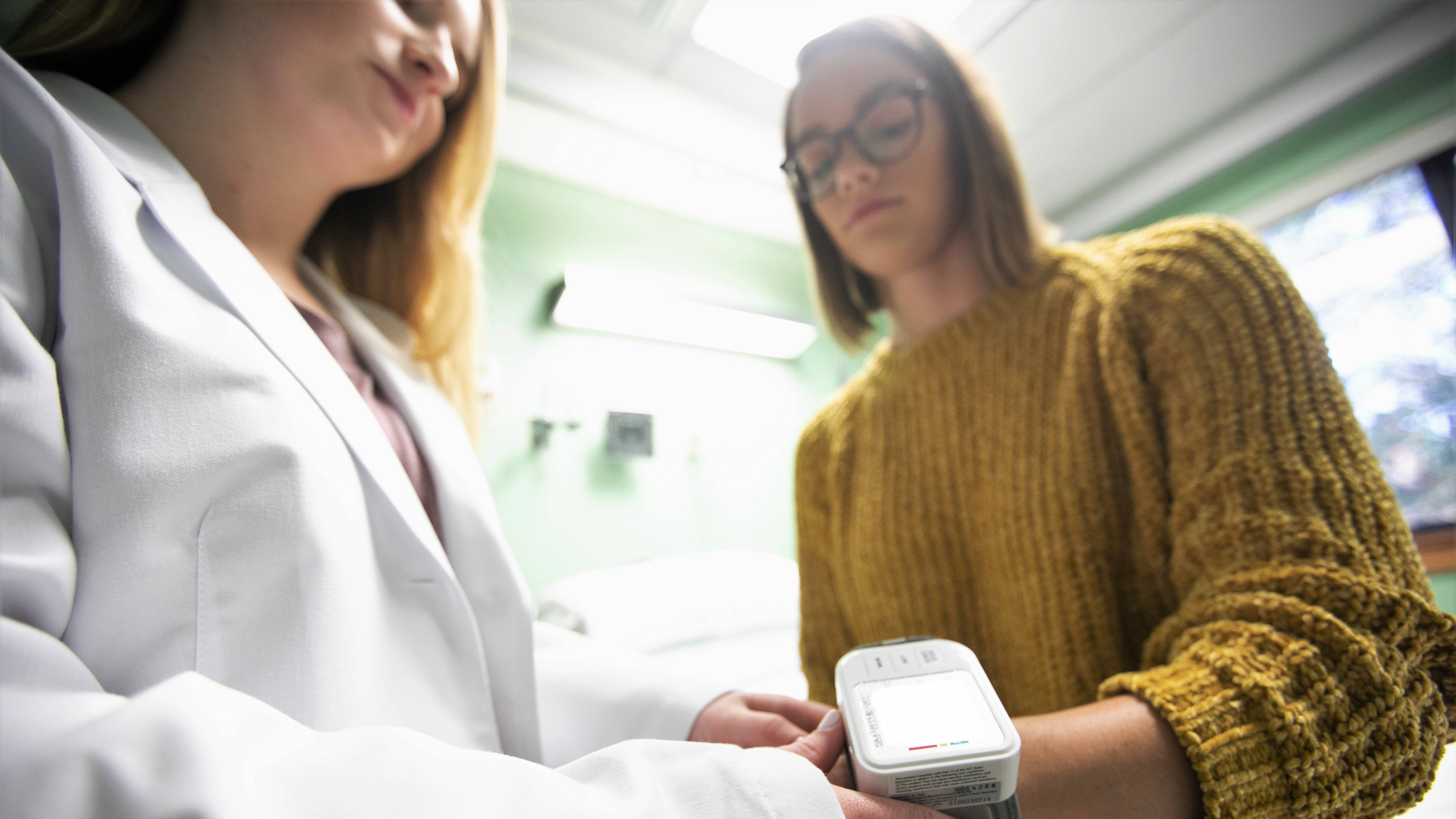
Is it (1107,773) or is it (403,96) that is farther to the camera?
(403,96)

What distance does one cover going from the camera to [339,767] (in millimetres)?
192

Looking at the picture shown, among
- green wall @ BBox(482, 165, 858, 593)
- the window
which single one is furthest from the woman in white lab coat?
green wall @ BBox(482, 165, 858, 593)

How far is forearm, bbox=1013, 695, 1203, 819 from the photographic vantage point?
12.2 inches

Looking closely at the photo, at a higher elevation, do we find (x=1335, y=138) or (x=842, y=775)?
(x=1335, y=138)

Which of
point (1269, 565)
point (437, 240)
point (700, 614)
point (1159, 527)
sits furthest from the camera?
point (700, 614)

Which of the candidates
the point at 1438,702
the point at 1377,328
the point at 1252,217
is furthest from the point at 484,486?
the point at 1252,217

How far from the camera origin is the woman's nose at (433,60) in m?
0.54

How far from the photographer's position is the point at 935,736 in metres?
0.25

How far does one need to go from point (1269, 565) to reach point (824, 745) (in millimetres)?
345

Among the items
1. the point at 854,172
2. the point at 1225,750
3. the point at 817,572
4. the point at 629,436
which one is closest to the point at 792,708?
the point at 1225,750

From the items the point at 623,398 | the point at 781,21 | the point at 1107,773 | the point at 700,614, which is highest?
the point at 781,21

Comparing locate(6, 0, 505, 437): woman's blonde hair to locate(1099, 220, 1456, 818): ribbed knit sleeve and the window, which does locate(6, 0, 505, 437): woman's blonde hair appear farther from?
the window

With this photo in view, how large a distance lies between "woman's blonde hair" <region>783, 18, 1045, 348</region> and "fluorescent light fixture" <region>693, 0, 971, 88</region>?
22 mm

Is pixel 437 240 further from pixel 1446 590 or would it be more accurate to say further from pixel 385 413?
pixel 1446 590
